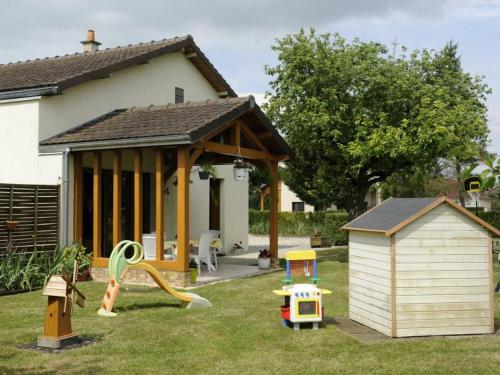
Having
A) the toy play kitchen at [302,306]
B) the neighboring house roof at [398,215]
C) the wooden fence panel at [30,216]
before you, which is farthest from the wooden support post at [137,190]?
the neighboring house roof at [398,215]

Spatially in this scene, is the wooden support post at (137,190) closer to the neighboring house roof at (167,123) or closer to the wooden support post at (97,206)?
the neighboring house roof at (167,123)

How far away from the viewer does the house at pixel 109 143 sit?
11.0 meters

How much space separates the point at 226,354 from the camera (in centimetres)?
618

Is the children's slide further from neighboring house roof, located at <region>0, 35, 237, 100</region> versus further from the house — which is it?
neighboring house roof, located at <region>0, 35, 237, 100</region>

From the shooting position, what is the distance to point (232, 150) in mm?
12477

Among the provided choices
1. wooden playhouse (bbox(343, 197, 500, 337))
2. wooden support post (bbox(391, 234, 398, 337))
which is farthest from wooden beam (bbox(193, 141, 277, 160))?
wooden support post (bbox(391, 234, 398, 337))

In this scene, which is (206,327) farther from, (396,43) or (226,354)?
(396,43)

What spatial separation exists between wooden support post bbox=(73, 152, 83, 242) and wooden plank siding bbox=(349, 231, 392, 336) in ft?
22.0

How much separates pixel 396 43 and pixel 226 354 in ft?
44.4

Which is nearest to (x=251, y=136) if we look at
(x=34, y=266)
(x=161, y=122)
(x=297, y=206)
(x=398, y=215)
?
(x=161, y=122)

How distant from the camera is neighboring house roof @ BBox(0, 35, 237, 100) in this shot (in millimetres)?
12328

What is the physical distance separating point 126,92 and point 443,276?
10.4 meters

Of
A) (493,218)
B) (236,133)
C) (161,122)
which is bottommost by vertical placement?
(493,218)

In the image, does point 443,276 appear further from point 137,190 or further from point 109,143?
point 109,143
